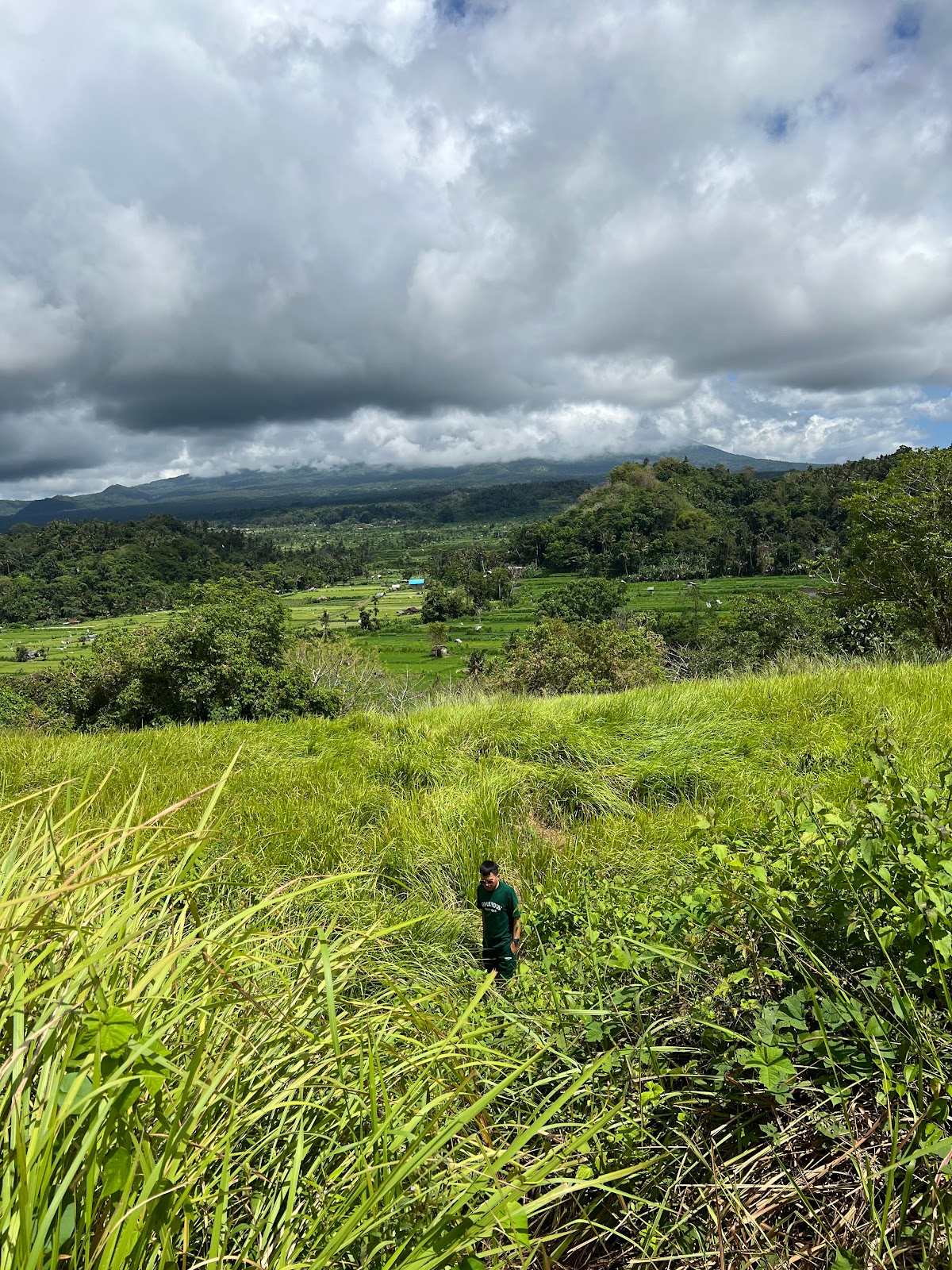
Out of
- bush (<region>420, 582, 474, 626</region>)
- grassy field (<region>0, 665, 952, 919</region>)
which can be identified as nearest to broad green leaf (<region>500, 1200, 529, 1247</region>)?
grassy field (<region>0, 665, 952, 919</region>)

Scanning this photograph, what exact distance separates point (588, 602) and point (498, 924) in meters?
66.4

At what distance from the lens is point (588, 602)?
68000 millimetres

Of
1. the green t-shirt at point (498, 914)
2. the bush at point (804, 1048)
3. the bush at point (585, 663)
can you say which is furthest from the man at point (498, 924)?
the bush at point (585, 663)

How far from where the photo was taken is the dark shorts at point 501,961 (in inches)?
115

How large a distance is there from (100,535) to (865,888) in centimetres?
16004

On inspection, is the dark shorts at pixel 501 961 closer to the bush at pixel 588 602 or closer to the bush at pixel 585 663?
the bush at pixel 585 663

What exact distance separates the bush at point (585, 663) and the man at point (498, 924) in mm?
11978

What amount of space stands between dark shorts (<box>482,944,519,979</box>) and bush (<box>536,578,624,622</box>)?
60984 millimetres

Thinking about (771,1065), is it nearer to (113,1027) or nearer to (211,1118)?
(211,1118)

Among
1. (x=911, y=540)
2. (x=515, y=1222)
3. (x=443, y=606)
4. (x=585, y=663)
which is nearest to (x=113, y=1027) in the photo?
(x=515, y=1222)

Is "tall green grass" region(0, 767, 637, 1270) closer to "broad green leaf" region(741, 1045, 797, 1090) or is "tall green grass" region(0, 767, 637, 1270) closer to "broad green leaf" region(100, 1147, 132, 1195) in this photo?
"broad green leaf" region(100, 1147, 132, 1195)

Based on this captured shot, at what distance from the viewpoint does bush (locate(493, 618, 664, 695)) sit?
56.4 ft

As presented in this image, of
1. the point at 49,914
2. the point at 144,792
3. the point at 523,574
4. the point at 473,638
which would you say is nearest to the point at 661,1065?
the point at 49,914

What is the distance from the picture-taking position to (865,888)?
188 centimetres
